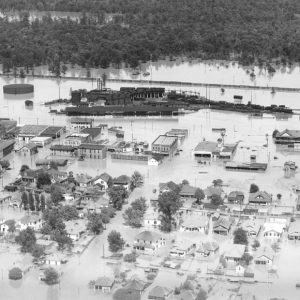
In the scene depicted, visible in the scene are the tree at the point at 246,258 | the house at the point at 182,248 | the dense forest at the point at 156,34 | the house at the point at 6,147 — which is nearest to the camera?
the tree at the point at 246,258

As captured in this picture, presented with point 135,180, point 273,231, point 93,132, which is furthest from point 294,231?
point 93,132

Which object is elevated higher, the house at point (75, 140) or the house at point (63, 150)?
the house at point (75, 140)

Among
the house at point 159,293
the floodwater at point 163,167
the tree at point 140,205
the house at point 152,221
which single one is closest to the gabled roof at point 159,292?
the house at point 159,293

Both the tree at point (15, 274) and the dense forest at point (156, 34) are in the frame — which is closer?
the tree at point (15, 274)

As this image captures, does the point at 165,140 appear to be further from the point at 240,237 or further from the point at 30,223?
the point at 240,237

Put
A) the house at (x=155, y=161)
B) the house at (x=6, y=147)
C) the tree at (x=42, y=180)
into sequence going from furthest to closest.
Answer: the house at (x=6, y=147) < the house at (x=155, y=161) < the tree at (x=42, y=180)

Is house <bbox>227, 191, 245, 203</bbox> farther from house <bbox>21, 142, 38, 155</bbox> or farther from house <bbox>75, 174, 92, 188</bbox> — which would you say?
house <bbox>21, 142, 38, 155</bbox>

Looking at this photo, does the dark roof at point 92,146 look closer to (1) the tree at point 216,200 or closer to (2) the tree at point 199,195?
(2) the tree at point 199,195
